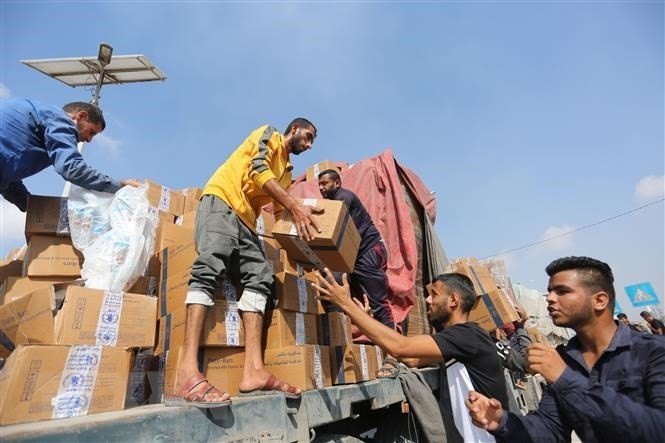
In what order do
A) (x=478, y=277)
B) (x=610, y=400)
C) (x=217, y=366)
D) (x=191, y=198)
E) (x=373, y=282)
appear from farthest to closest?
1. (x=478, y=277)
2. (x=191, y=198)
3. (x=373, y=282)
4. (x=217, y=366)
5. (x=610, y=400)

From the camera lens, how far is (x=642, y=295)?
1193 cm

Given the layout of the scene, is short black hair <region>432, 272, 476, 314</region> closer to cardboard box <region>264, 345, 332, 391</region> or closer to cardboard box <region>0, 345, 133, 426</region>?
cardboard box <region>264, 345, 332, 391</region>

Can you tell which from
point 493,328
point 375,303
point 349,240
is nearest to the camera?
point 349,240

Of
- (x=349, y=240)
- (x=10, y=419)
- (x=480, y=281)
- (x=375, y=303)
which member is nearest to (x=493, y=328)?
(x=480, y=281)

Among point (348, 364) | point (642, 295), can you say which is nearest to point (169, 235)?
point (348, 364)

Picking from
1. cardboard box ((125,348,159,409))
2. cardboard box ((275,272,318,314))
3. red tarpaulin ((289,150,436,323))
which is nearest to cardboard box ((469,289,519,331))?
red tarpaulin ((289,150,436,323))

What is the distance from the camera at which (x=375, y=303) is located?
3346 millimetres

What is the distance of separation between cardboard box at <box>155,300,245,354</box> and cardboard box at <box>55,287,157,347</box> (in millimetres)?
151

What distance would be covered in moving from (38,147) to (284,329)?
1768 mm

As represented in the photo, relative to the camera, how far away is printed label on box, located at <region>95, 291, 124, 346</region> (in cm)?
168

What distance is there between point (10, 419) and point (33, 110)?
166cm

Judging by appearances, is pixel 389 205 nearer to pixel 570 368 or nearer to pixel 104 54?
pixel 570 368

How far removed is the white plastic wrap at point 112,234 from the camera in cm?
196

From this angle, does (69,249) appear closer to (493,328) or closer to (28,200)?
(28,200)
